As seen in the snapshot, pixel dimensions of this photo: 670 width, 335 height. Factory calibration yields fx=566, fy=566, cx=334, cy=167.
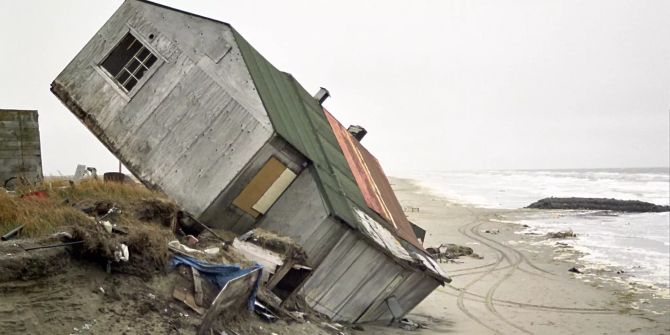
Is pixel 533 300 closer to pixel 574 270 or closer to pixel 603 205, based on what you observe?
Result: pixel 574 270

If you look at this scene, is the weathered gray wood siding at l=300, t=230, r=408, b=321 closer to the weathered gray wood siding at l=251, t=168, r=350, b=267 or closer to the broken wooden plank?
the weathered gray wood siding at l=251, t=168, r=350, b=267

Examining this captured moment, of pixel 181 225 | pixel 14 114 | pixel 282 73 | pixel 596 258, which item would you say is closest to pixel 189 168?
pixel 181 225

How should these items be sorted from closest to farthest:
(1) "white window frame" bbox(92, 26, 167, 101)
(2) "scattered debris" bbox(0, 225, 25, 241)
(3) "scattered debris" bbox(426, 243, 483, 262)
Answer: (2) "scattered debris" bbox(0, 225, 25, 241) → (1) "white window frame" bbox(92, 26, 167, 101) → (3) "scattered debris" bbox(426, 243, 483, 262)

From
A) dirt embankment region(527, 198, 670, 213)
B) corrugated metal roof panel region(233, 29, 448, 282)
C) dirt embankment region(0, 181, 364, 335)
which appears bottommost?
dirt embankment region(0, 181, 364, 335)

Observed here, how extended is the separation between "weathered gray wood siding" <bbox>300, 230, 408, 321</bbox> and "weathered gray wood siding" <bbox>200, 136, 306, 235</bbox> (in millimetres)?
1081

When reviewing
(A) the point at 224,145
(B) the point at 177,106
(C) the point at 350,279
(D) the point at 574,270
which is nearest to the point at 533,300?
(D) the point at 574,270

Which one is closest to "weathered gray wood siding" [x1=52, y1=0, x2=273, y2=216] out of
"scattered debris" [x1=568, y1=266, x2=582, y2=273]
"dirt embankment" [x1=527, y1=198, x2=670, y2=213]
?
"scattered debris" [x1=568, y1=266, x2=582, y2=273]

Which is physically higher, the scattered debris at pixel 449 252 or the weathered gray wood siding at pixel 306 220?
the scattered debris at pixel 449 252

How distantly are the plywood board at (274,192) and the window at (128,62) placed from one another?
130 inches

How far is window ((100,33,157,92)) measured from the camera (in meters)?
10.8

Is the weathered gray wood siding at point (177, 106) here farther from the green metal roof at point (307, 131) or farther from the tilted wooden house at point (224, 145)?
the green metal roof at point (307, 131)

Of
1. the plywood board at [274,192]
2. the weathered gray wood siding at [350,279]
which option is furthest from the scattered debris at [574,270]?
the plywood board at [274,192]

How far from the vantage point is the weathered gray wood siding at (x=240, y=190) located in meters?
9.78

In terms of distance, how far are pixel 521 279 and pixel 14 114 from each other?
50.0 feet
